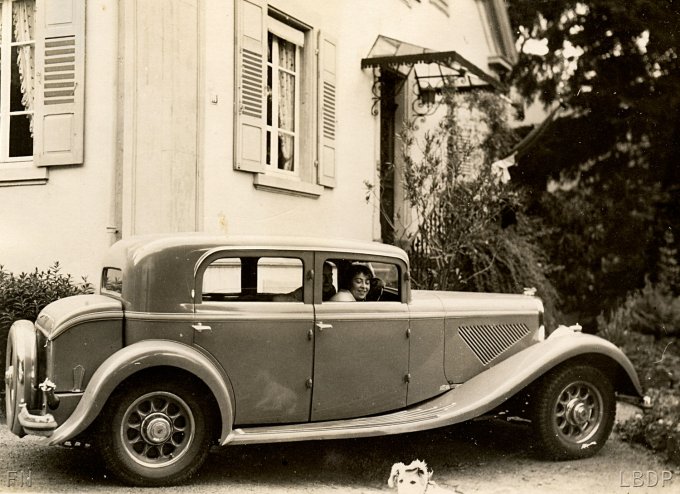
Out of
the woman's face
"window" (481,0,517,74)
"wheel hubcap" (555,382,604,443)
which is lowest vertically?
"wheel hubcap" (555,382,604,443)

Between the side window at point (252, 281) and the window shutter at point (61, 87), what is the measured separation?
207 cm

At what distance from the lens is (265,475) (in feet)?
13.9

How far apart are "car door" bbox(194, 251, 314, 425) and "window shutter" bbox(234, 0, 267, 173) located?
2501mm

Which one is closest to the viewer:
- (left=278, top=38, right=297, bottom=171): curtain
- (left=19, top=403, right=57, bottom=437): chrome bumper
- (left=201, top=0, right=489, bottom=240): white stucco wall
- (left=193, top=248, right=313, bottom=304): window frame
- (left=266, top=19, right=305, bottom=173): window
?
(left=19, top=403, right=57, bottom=437): chrome bumper

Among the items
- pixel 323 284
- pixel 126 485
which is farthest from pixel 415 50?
pixel 126 485

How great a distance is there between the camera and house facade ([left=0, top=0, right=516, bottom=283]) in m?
5.98

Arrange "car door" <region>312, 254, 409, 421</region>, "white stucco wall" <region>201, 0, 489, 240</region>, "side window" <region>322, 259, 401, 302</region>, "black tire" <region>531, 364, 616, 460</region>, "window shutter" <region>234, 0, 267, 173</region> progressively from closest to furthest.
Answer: "car door" <region>312, 254, 409, 421</region> → "side window" <region>322, 259, 401, 302</region> → "black tire" <region>531, 364, 616, 460</region> → "white stucco wall" <region>201, 0, 489, 240</region> → "window shutter" <region>234, 0, 267, 173</region>

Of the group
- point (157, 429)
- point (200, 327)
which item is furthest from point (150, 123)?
point (157, 429)

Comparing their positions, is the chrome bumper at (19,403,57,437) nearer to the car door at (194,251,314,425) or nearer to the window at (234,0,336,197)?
the car door at (194,251,314,425)

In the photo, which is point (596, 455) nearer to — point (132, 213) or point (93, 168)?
point (132, 213)

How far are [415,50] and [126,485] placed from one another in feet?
20.3

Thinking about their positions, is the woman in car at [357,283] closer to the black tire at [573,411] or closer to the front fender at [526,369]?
the front fender at [526,369]

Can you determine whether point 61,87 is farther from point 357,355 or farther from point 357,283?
point 357,355

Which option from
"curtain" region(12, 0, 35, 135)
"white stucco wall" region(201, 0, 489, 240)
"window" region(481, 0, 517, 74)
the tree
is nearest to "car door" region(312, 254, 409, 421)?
"white stucco wall" region(201, 0, 489, 240)
